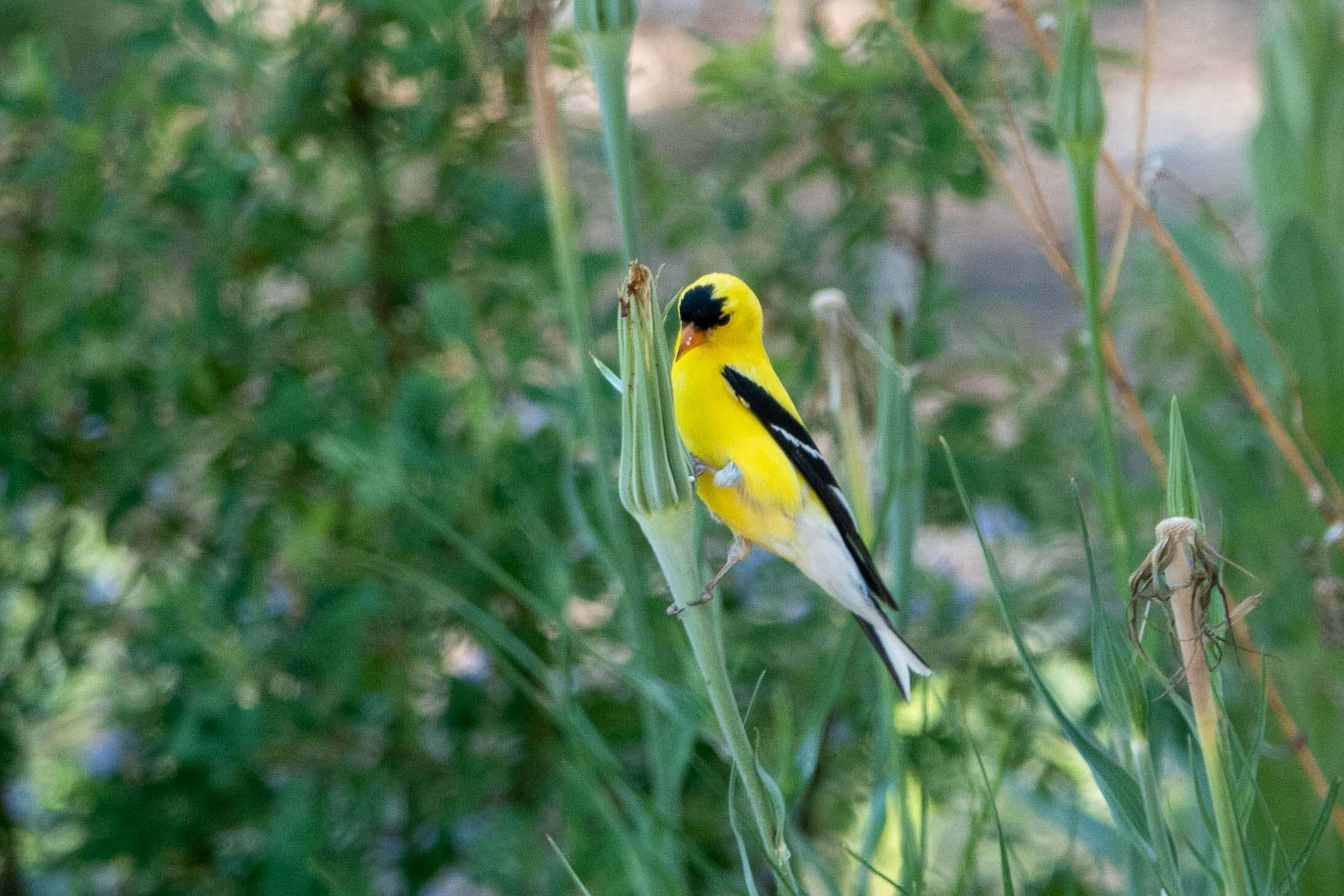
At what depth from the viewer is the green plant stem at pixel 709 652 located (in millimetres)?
247

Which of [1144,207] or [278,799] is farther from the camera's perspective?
[278,799]

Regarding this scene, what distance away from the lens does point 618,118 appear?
373 mm

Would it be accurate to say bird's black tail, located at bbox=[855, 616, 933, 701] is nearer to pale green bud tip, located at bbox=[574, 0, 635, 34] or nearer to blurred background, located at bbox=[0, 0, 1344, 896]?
pale green bud tip, located at bbox=[574, 0, 635, 34]

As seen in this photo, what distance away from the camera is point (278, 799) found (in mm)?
864

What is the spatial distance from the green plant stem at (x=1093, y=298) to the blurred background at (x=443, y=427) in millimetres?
320

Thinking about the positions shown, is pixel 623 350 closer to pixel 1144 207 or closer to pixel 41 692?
pixel 1144 207

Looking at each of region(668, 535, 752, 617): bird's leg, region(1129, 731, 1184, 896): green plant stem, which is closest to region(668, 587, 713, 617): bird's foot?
region(668, 535, 752, 617): bird's leg

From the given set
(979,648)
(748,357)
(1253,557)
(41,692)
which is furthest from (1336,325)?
(41,692)

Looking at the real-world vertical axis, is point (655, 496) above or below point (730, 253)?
above

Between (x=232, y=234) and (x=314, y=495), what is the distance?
21cm

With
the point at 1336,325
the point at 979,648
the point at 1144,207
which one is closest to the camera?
the point at 1144,207

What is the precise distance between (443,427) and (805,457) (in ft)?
2.07

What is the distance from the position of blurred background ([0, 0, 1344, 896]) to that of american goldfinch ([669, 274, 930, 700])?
0.36 metres

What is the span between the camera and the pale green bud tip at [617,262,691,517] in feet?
0.76
